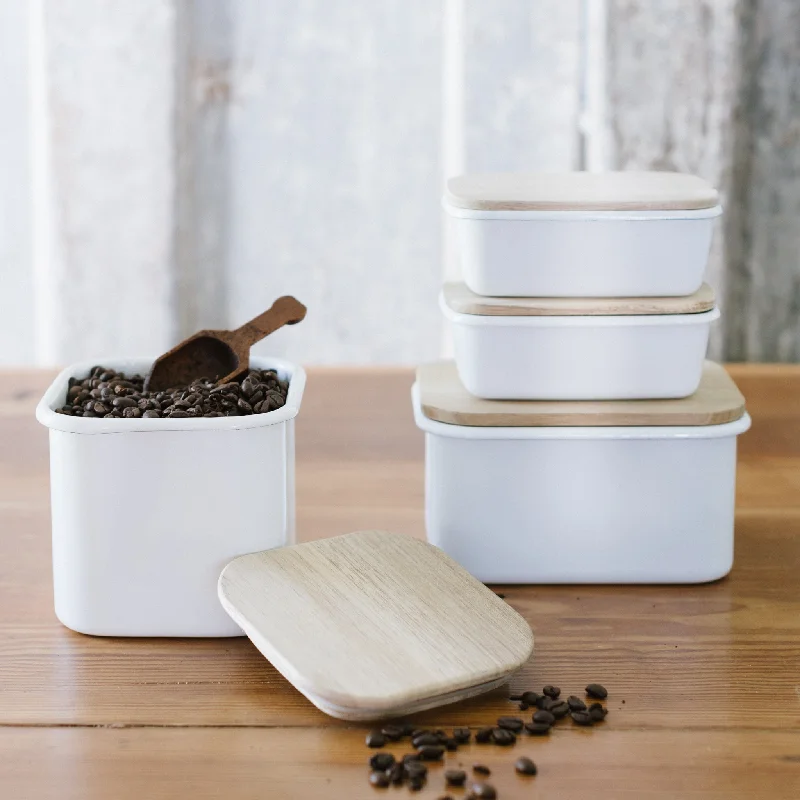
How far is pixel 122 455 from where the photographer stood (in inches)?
30.1

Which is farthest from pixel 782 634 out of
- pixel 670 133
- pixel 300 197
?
pixel 300 197

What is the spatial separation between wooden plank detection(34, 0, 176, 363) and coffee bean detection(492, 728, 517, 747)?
4.91ft

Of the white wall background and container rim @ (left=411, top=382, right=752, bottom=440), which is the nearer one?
container rim @ (left=411, top=382, right=752, bottom=440)

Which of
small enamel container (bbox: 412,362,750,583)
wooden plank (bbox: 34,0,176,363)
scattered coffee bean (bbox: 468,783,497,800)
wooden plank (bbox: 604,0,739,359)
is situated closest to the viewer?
scattered coffee bean (bbox: 468,783,497,800)

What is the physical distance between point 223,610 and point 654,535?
0.34 m

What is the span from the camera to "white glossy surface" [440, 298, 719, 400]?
2.80 feet

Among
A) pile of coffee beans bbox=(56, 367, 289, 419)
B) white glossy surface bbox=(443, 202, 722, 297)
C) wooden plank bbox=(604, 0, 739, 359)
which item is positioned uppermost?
wooden plank bbox=(604, 0, 739, 359)

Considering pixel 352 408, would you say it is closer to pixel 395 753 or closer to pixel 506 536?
pixel 506 536

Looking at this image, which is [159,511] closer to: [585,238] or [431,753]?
[431,753]

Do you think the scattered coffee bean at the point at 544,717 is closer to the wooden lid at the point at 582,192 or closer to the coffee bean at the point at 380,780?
the coffee bean at the point at 380,780

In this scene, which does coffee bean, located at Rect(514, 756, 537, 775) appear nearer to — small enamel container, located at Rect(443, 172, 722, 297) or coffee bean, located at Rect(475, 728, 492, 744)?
coffee bean, located at Rect(475, 728, 492, 744)

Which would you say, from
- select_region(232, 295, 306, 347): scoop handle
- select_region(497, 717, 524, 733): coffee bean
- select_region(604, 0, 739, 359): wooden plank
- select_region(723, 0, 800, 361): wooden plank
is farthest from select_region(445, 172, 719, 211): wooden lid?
select_region(723, 0, 800, 361): wooden plank

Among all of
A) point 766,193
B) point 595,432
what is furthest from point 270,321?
point 766,193

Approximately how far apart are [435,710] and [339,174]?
1.65 metres
